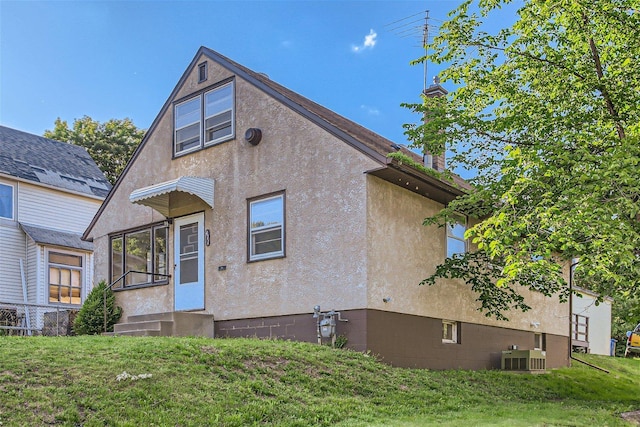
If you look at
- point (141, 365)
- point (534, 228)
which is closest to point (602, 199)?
point (534, 228)

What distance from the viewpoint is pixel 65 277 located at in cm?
2364

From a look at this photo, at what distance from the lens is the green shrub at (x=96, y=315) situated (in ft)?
54.9

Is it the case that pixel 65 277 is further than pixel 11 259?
Yes

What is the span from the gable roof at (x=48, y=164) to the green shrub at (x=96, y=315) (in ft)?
25.6

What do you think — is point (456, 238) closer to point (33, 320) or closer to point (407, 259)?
point (407, 259)

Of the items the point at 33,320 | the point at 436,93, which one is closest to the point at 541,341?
the point at 436,93

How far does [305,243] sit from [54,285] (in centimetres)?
1362

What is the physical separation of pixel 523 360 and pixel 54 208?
1727 centimetres

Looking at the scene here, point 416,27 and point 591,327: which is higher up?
point 416,27

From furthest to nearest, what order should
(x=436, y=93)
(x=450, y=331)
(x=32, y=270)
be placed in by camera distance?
(x=32, y=270) → (x=436, y=93) → (x=450, y=331)

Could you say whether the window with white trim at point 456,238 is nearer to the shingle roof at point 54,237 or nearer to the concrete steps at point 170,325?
the concrete steps at point 170,325

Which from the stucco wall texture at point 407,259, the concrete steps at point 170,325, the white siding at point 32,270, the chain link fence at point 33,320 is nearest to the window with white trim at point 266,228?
the concrete steps at point 170,325

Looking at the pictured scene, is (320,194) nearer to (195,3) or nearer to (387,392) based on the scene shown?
(387,392)

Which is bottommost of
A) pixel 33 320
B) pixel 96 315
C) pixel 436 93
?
pixel 33 320
